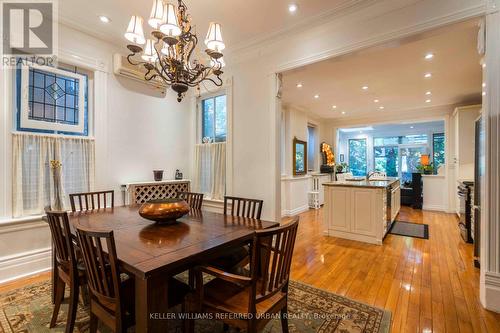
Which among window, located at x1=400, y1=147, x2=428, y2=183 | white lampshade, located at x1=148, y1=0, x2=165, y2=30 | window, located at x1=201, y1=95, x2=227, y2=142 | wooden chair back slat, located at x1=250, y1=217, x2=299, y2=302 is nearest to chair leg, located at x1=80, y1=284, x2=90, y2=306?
wooden chair back slat, located at x1=250, y1=217, x2=299, y2=302

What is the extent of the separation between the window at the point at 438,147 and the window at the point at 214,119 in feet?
27.4

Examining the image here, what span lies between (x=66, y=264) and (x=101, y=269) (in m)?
0.74

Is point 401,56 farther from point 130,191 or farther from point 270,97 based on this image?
point 130,191

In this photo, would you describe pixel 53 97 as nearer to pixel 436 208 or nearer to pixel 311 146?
pixel 311 146

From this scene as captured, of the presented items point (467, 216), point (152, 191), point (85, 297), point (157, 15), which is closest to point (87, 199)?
point (85, 297)

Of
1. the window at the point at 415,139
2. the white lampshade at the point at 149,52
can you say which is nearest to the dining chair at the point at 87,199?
the white lampshade at the point at 149,52

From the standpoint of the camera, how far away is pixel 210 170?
4.20 metres

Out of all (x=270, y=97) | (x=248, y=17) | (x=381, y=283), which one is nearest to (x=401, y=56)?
(x=270, y=97)

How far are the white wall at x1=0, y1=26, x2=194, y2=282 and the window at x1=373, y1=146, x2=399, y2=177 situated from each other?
8.80m

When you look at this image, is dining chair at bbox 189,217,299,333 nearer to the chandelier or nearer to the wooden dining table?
the wooden dining table

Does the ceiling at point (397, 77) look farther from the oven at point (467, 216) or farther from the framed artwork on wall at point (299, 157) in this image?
the oven at point (467, 216)

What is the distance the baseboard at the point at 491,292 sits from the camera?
204cm

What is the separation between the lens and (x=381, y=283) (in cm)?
254

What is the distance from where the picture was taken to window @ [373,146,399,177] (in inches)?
384
